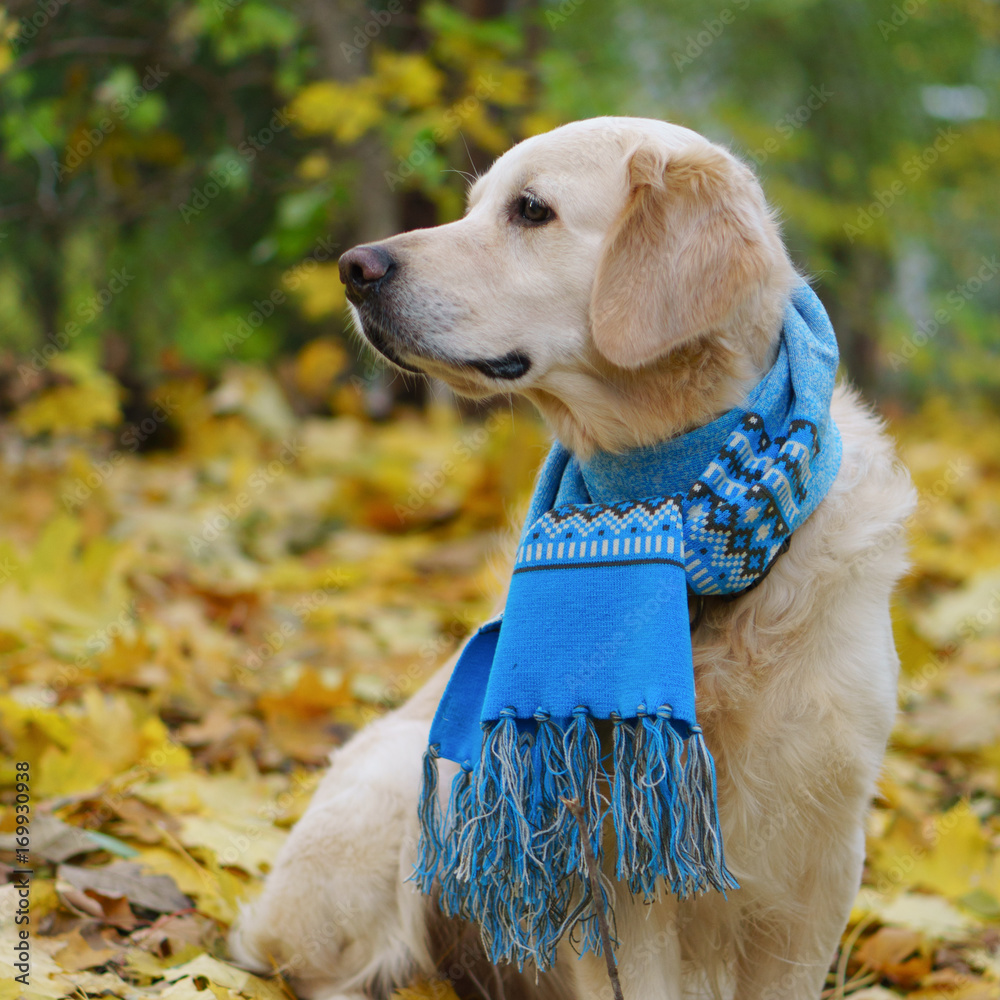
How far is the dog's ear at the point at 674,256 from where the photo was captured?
5.90 feet

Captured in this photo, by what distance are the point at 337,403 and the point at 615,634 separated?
18.9 feet

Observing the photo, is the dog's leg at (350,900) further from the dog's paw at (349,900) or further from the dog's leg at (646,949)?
the dog's leg at (646,949)

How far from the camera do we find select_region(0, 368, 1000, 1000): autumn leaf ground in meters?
2.30

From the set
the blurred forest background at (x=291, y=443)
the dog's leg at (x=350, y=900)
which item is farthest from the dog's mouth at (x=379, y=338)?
the dog's leg at (x=350, y=900)

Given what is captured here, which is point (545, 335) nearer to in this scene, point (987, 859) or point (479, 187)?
point (479, 187)

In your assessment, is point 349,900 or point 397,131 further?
point 397,131

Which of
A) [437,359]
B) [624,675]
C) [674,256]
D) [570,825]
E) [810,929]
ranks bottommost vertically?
[810,929]

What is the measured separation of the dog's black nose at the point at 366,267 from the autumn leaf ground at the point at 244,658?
788mm

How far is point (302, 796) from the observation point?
2721 millimetres

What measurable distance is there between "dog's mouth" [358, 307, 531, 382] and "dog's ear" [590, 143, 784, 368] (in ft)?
0.61

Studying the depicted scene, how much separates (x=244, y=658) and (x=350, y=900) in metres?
1.71

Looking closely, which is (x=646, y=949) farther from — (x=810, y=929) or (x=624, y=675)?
(x=624, y=675)

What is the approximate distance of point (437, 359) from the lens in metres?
1.95

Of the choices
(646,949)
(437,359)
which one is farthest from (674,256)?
(646,949)
